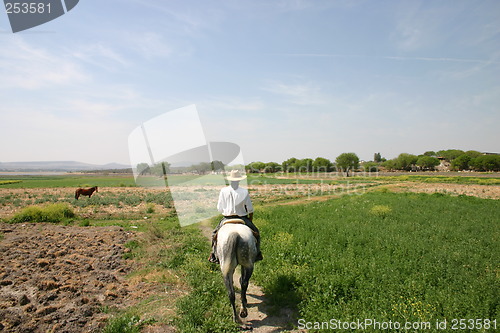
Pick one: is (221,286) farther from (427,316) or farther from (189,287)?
(427,316)

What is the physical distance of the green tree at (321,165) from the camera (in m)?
137

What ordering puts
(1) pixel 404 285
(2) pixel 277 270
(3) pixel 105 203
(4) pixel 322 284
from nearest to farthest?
(1) pixel 404 285, (4) pixel 322 284, (2) pixel 277 270, (3) pixel 105 203

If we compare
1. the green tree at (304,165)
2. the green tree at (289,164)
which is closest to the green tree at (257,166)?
the green tree at (289,164)

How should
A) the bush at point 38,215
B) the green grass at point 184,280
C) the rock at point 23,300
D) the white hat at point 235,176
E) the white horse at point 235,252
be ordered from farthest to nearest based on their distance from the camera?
the bush at point 38,215
the white hat at point 235,176
the rock at point 23,300
the white horse at point 235,252
the green grass at point 184,280

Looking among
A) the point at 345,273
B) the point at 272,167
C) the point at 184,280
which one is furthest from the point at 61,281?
the point at 272,167

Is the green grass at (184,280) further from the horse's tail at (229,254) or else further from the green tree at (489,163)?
the green tree at (489,163)

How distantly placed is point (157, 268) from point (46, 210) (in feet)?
49.4

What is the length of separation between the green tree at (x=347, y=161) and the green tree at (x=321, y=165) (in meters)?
9.61

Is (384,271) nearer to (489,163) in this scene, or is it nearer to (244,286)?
(244,286)

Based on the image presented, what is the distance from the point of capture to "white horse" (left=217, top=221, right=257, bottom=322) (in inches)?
232

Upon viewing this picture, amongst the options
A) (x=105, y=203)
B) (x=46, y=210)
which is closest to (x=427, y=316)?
(x=46, y=210)

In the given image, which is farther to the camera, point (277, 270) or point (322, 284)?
point (277, 270)

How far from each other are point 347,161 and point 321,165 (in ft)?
59.9

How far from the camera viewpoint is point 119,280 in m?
8.23
